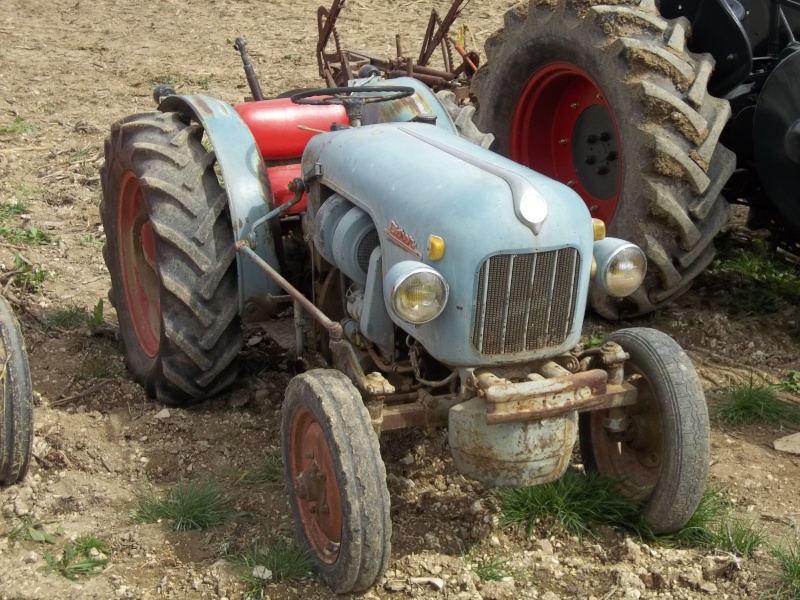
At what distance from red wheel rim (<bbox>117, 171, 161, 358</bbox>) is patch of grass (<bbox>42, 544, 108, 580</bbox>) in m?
1.47

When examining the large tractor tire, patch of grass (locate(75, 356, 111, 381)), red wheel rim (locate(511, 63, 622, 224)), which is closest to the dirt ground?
patch of grass (locate(75, 356, 111, 381))

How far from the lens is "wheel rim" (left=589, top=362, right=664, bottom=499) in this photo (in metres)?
3.60

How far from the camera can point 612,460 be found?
3848 millimetres

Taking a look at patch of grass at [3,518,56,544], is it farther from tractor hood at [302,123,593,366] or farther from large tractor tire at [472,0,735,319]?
large tractor tire at [472,0,735,319]

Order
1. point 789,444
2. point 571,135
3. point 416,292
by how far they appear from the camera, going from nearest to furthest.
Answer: point 416,292 < point 789,444 < point 571,135

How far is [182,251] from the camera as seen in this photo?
4223 millimetres

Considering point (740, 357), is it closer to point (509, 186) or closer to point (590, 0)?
point (590, 0)

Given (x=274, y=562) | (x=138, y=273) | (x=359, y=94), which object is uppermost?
(x=359, y=94)

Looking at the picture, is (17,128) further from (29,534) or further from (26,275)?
(29,534)

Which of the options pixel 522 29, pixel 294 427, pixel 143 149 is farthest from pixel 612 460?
pixel 522 29

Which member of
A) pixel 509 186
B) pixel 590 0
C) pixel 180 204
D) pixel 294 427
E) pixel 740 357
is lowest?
pixel 740 357

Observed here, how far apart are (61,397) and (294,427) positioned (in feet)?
5.54

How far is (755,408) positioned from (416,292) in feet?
7.18

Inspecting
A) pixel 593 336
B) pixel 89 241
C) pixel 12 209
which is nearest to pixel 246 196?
pixel 593 336
